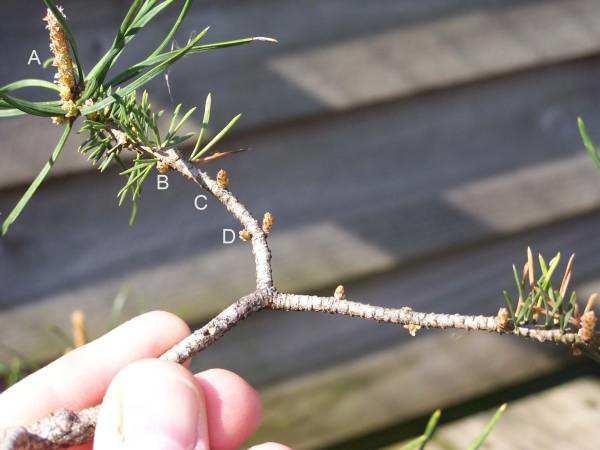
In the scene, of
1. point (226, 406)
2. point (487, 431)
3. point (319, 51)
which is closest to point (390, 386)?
point (319, 51)

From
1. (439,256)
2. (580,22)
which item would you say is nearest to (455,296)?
(439,256)

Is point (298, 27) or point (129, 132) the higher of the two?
point (298, 27)

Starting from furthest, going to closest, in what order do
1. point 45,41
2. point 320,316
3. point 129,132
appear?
point 320,316, point 45,41, point 129,132

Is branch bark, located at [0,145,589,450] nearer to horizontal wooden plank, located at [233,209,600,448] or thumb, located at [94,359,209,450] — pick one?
thumb, located at [94,359,209,450]

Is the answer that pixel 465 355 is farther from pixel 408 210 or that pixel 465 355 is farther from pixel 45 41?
pixel 45 41

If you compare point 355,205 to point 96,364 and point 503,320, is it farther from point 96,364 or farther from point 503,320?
point 503,320
